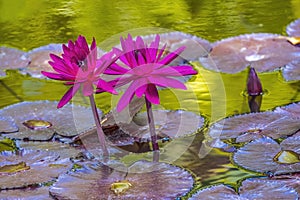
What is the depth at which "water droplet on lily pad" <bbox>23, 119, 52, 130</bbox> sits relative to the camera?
5.11 ft

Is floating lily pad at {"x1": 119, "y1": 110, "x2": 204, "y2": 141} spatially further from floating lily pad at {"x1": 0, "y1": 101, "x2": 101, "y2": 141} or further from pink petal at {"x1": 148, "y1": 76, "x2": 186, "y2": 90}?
pink petal at {"x1": 148, "y1": 76, "x2": 186, "y2": 90}

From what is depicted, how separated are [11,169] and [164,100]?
0.49 meters

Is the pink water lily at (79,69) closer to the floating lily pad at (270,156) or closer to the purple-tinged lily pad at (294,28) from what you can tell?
the floating lily pad at (270,156)

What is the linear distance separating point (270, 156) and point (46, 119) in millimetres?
584

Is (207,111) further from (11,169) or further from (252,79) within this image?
(11,169)

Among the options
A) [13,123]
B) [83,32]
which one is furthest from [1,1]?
[13,123]

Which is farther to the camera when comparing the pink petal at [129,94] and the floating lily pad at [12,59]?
the floating lily pad at [12,59]

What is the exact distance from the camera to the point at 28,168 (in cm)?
135

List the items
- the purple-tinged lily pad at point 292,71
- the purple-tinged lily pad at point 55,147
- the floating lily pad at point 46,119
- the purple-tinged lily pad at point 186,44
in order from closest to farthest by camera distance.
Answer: the purple-tinged lily pad at point 55,147 → the floating lily pad at point 46,119 → the purple-tinged lily pad at point 292,71 → the purple-tinged lily pad at point 186,44

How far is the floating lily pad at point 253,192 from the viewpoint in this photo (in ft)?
3.83

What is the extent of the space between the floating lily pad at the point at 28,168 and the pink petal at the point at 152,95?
0.25 meters

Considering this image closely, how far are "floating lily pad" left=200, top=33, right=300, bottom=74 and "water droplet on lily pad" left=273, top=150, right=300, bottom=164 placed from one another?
0.58 m

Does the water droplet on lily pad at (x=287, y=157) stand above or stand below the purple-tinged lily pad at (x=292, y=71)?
below

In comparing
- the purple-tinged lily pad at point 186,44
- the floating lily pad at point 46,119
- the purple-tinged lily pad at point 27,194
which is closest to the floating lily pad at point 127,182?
the purple-tinged lily pad at point 27,194
